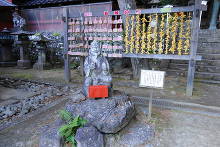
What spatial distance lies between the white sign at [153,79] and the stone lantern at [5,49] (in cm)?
876

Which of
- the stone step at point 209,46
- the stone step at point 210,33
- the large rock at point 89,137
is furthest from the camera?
the stone step at point 210,33

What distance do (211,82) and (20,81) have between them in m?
6.73

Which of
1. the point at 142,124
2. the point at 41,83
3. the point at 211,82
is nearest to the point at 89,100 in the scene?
the point at 142,124

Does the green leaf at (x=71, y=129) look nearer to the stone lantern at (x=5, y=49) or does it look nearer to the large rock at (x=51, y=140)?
the large rock at (x=51, y=140)

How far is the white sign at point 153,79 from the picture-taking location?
296cm

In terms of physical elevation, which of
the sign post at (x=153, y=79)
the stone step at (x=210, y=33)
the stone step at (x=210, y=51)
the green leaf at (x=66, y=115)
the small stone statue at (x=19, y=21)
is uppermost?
the small stone statue at (x=19, y=21)

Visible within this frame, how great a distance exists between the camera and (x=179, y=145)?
2553 millimetres

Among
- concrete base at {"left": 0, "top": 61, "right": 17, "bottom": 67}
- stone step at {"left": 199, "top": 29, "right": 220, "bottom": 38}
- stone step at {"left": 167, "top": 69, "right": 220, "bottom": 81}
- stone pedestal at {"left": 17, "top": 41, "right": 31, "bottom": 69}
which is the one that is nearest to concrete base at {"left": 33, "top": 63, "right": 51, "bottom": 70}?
stone pedestal at {"left": 17, "top": 41, "right": 31, "bottom": 69}

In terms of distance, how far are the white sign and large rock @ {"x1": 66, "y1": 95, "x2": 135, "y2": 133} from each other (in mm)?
464

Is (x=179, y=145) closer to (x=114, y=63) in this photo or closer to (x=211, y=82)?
(x=211, y=82)

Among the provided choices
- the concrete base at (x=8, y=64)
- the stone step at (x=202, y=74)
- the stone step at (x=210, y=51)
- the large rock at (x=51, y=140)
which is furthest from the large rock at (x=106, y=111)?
the concrete base at (x=8, y=64)

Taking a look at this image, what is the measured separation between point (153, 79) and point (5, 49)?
913cm

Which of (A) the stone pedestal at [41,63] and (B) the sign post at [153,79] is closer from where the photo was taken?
(B) the sign post at [153,79]

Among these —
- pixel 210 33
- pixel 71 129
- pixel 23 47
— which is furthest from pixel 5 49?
pixel 210 33
